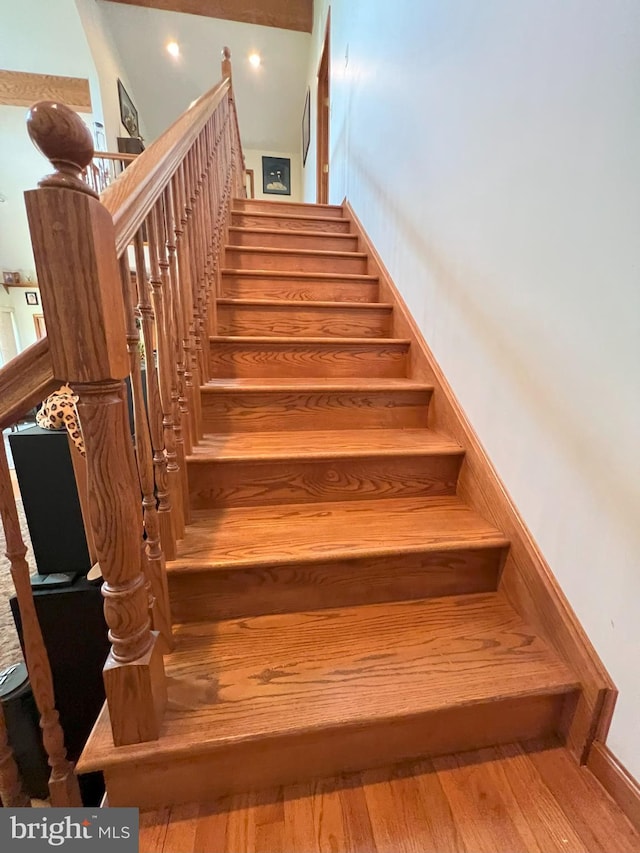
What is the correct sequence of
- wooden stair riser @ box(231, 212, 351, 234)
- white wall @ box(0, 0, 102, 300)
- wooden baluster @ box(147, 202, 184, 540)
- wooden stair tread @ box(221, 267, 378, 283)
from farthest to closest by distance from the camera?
white wall @ box(0, 0, 102, 300), wooden stair riser @ box(231, 212, 351, 234), wooden stair tread @ box(221, 267, 378, 283), wooden baluster @ box(147, 202, 184, 540)

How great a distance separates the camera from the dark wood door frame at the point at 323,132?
14.0 ft

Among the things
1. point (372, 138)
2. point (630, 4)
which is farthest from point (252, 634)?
point (372, 138)

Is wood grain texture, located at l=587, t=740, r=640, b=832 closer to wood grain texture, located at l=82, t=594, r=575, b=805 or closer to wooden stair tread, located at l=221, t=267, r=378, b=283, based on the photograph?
wood grain texture, located at l=82, t=594, r=575, b=805

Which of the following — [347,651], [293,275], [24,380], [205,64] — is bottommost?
[347,651]

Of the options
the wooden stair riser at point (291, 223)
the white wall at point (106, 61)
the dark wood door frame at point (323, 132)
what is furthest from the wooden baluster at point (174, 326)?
the white wall at point (106, 61)

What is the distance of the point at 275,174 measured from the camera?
7336 millimetres

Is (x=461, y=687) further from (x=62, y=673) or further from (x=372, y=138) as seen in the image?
(x=372, y=138)

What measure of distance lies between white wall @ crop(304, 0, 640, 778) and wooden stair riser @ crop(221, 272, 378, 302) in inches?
24.2

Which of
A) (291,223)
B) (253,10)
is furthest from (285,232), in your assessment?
(253,10)

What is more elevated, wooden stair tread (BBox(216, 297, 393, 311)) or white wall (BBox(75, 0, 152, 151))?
white wall (BBox(75, 0, 152, 151))

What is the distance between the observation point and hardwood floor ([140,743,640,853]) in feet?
2.35

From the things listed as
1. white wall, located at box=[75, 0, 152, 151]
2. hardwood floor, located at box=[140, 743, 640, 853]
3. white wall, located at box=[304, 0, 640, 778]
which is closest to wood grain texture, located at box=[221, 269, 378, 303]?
white wall, located at box=[304, 0, 640, 778]

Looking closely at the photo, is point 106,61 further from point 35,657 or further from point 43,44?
point 35,657

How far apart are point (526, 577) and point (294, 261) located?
6.65 feet
